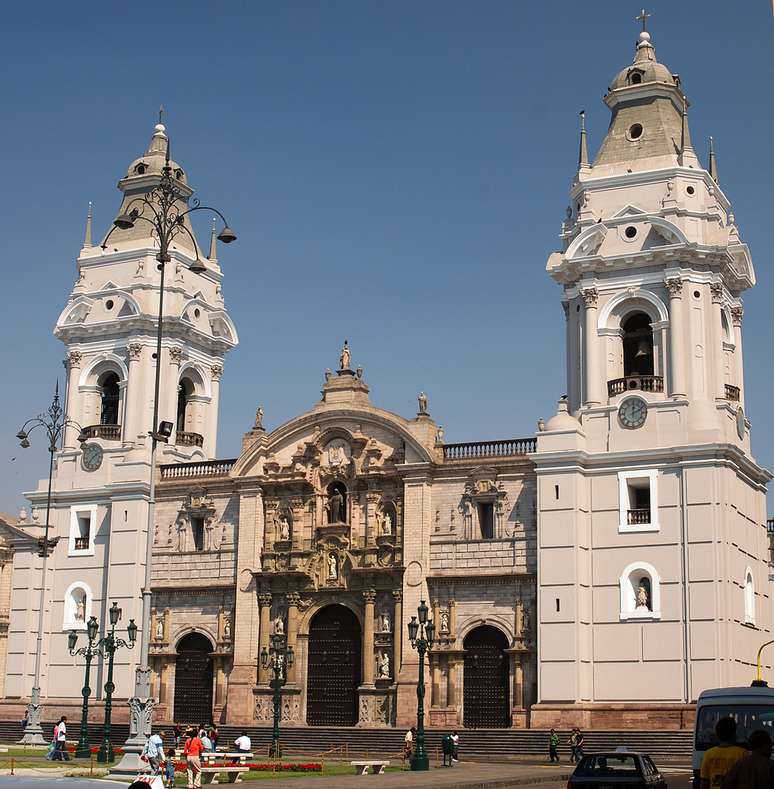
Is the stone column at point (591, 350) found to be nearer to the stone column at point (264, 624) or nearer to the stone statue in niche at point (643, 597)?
the stone statue in niche at point (643, 597)

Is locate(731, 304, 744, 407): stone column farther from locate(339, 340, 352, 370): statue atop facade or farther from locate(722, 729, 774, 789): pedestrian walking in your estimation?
locate(722, 729, 774, 789): pedestrian walking

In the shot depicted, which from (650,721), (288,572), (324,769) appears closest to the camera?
(324,769)

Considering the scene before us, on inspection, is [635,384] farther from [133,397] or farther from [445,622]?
[133,397]

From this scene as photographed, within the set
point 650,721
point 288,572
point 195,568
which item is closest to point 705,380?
point 650,721

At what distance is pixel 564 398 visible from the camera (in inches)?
2096

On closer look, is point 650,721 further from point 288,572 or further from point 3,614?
point 3,614

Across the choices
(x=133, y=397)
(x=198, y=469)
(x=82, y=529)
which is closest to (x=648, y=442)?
(x=198, y=469)

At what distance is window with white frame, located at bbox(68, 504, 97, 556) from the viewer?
60906 mm

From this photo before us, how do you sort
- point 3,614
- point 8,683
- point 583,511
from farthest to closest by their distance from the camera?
point 3,614 < point 8,683 < point 583,511

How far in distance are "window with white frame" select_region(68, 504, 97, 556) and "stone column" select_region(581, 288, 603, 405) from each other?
80.4ft

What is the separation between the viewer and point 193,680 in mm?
57906

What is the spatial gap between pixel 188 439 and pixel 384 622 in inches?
599

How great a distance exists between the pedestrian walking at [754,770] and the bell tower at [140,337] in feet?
161

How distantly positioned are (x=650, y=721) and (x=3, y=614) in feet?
112
